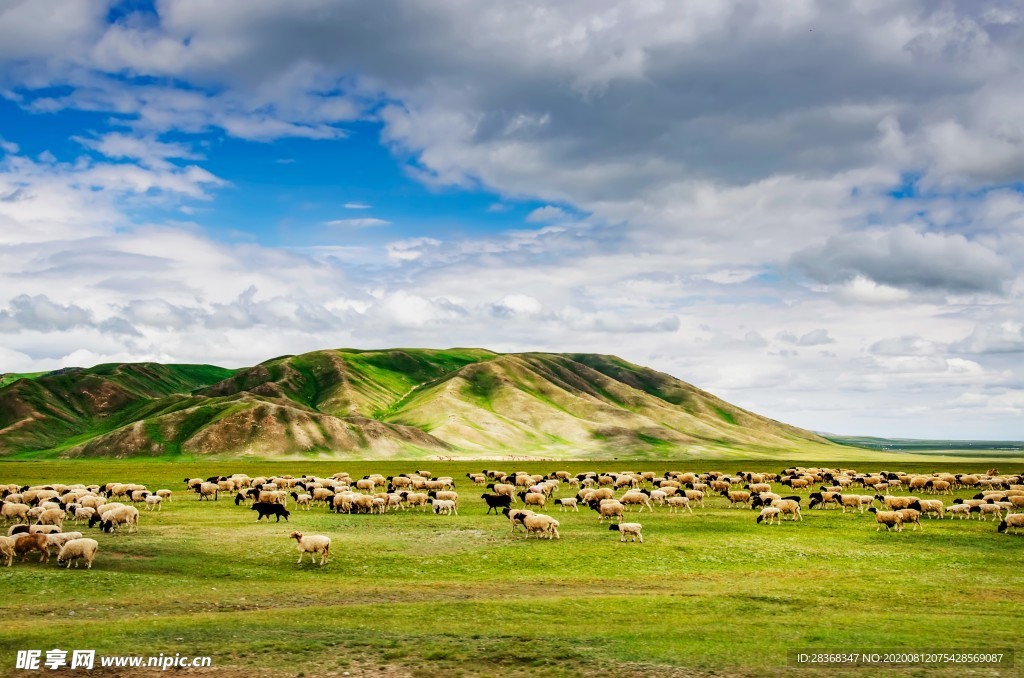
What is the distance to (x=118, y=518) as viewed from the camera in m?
38.9

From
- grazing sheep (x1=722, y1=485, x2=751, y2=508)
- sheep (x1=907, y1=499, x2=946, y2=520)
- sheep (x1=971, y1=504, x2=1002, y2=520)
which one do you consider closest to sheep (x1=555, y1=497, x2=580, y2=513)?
grazing sheep (x1=722, y1=485, x2=751, y2=508)

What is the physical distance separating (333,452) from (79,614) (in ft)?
515

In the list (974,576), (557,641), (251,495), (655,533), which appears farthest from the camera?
(251,495)

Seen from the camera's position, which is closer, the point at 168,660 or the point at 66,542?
the point at 168,660

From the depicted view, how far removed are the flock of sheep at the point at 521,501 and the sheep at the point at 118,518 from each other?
6cm

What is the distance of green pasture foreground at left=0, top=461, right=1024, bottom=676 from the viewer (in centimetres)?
1830

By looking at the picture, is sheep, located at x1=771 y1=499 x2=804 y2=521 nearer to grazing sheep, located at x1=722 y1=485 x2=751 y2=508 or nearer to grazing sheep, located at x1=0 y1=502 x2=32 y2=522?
grazing sheep, located at x1=722 y1=485 x2=751 y2=508

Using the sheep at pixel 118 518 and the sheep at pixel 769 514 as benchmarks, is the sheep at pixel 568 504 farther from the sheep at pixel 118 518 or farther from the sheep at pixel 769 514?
the sheep at pixel 118 518

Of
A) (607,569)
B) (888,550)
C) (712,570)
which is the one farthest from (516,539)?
(888,550)

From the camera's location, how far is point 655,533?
132 ft

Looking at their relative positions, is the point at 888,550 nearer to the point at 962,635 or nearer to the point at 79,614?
the point at 962,635

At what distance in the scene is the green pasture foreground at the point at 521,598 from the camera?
60.0 feet

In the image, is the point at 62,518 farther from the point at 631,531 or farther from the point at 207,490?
the point at 631,531

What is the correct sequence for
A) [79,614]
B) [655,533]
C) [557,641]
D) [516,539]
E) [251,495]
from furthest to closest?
1. [251,495]
2. [655,533]
3. [516,539]
4. [79,614]
5. [557,641]
